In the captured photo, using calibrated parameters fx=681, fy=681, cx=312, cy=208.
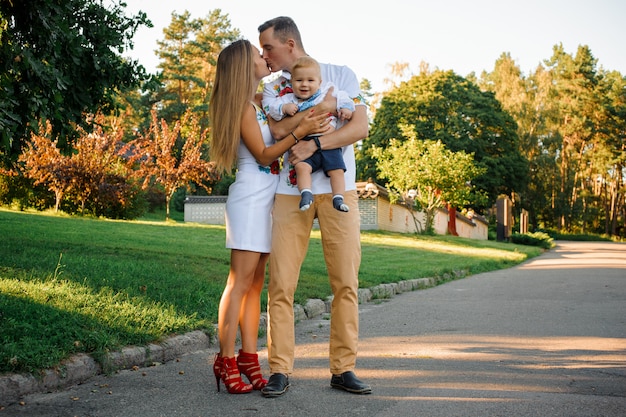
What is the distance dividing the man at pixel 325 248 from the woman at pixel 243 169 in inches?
3.4

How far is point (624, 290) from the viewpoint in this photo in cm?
1176

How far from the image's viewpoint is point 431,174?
29.6m

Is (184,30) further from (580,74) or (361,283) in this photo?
(361,283)

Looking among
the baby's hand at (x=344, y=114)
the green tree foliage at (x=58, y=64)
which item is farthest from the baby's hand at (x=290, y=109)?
the green tree foliage at (x=58, y=64)

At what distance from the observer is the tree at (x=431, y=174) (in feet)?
97.2

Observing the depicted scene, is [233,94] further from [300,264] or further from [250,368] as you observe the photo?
[250,368]

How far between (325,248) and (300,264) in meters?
0.21

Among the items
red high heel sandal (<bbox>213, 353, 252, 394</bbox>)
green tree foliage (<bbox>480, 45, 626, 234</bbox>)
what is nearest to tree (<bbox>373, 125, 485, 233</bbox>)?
red high heel sandal (<bbox>213, 353, 252, 394</bbox>)

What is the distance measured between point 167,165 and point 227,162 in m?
25.0

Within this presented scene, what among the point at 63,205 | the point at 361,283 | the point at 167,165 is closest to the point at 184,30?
the point at 167,165

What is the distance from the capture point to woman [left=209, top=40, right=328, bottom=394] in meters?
4.23

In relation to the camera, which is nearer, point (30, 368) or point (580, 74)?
point (30, 368)

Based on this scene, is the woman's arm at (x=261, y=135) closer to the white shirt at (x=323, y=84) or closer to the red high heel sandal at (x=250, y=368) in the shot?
the white shirt at (x=323, y=84)

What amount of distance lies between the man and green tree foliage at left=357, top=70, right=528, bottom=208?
41.7 m
